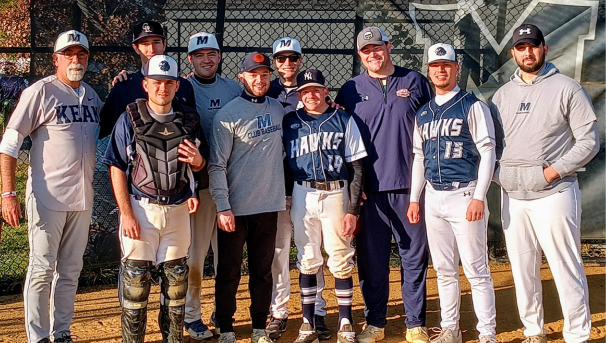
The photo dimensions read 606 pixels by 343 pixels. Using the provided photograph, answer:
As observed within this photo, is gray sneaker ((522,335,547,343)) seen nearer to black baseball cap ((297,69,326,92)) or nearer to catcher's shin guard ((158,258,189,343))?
black baseball cap ((297,69,326,92))

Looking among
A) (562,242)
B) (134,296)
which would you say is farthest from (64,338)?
(562,242)

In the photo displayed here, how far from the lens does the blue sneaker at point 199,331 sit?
4.95m

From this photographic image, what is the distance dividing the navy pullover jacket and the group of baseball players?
0.01 meters

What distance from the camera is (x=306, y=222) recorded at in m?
→ 4.75

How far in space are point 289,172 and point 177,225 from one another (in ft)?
3.33

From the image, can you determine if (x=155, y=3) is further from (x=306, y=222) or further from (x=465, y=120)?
(x=465, y=120)

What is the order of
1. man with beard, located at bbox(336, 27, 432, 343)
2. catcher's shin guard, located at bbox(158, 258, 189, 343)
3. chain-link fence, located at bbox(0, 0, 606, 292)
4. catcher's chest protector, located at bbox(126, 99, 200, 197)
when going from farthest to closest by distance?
chain-link fence, located at bbox(0, 0, 606, 292) < man with beard, located at bbox(336, 27, 432, 343) < catcher's shin guard, located at bbox(158, 258, 189, 343) < catcher's chest protector, located at bbox(126, 99, 200, 197)

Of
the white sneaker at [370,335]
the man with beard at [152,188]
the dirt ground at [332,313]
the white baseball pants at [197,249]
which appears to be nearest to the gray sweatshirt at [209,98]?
the white baseball pants at [197,249]

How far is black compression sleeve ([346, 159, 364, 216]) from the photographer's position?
15.3 feet

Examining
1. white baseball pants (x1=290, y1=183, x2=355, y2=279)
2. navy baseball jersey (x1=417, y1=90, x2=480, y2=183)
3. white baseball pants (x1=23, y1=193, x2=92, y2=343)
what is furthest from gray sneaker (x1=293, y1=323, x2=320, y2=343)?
white baseball pants (x1=23, y1=193, x2=92, y2=343)

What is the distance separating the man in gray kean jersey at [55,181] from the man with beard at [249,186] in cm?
88

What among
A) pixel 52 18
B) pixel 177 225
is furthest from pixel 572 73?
pixel 52 18

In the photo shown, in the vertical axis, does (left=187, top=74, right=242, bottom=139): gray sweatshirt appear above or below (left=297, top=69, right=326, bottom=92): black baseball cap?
below

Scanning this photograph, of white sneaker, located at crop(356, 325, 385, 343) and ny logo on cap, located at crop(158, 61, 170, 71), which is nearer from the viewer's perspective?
ny logo on cap, located at crop(158, 61, 170, 71)
